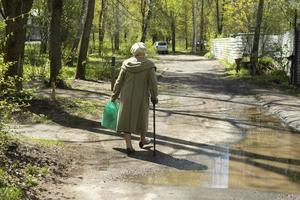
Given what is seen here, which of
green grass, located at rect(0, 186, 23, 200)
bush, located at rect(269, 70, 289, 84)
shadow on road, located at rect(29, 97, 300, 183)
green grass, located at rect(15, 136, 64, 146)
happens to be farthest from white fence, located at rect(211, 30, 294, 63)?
green grass, located at rect(0, 186, 23, 200)

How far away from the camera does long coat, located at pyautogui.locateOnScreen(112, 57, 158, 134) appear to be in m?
8.76

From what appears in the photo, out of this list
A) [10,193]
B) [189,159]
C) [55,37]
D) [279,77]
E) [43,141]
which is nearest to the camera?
[10,193]

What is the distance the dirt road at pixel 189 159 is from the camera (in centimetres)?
654

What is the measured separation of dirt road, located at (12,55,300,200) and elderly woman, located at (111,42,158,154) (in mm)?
451

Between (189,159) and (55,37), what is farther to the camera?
(55,37)

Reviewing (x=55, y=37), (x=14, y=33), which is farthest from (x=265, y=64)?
(x=14, y=33)

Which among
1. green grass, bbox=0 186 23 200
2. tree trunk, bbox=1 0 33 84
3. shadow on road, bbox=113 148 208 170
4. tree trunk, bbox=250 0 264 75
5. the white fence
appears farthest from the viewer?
tree trunk, bbox=250 0 264 75

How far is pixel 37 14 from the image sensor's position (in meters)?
29.1

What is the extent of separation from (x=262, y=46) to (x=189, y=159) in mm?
18736

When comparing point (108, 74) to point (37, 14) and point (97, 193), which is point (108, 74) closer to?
point (37, 14)

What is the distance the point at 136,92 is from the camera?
8.79 meters

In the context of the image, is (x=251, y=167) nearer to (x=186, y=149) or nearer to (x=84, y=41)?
(x=186, y=149)

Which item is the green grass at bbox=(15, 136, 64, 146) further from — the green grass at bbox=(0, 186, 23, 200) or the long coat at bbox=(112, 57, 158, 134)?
the green grass at bbox=(0, 186, 23, 200)

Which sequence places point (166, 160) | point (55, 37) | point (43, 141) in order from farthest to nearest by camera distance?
point (55, 37) < point (43, 141) < point (166, 160)
